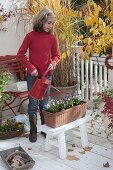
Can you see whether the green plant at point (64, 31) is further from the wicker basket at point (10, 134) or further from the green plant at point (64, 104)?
the wicker basket at point (10, 134)

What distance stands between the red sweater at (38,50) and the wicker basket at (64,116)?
60 centimetres

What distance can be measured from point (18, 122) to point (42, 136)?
412 mm

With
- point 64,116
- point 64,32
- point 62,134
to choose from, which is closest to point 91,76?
point 64,32

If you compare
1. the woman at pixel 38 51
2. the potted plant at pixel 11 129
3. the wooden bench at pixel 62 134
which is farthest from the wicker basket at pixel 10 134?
the wooden bench at pixel 62 134

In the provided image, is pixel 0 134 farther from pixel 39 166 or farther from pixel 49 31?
pixel 49 31

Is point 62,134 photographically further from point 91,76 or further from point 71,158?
point 91,76

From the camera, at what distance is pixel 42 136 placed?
4.60 meters

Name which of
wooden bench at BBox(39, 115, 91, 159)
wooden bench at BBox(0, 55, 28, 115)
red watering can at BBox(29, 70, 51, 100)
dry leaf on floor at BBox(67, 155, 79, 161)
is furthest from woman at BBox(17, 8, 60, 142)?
wooden bench at BBox(0, 55, 28, 115)

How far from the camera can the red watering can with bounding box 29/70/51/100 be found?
4047 mm

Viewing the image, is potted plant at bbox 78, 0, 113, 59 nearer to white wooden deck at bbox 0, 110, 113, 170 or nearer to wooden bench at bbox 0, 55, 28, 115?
white wooden deck at bbox 0, 110, 113, 170

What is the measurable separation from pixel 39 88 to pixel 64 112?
405mm

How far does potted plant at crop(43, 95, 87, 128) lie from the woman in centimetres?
40

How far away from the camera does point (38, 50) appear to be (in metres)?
4.25

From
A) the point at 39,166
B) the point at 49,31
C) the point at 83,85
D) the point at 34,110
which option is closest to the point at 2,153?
the point at 39,166
